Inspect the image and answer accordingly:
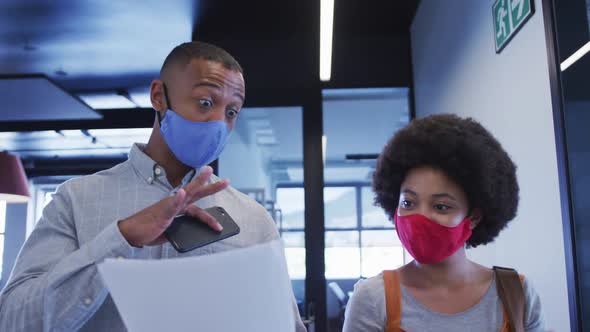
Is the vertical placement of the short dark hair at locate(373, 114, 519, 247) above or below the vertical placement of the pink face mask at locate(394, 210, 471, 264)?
above

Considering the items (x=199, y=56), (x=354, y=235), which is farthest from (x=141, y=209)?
(x=354, y=235)

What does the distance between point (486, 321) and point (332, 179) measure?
10.4 m

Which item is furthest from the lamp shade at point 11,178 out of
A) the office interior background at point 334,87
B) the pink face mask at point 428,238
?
the pink face mask at point 428,238

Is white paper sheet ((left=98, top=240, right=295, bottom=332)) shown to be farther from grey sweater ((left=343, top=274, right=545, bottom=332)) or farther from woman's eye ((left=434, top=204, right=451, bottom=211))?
woman's eye ((left=434, top=204, right=451, bottom=211))

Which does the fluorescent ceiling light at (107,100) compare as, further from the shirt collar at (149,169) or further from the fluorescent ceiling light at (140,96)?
the shirt collar at (149,169)

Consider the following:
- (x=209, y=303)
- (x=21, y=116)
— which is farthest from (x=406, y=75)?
(x=21, y=116)

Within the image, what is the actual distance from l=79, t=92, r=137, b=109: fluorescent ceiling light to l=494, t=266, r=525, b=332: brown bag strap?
5.44m

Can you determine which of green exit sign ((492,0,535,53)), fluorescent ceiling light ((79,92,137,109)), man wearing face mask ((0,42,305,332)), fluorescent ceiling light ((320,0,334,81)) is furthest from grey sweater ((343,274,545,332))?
fluorescent ceiling light ((79,92,137,109))

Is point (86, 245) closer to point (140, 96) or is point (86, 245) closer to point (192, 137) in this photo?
point (192, 137)

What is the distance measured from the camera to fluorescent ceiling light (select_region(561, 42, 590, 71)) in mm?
1368

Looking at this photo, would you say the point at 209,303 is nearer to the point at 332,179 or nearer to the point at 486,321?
the point at 486,321

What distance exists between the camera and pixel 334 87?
12.7 ft

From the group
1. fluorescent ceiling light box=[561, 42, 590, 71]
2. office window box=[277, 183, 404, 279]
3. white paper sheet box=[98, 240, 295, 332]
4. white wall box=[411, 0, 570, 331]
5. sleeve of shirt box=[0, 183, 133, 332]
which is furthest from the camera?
office window box=[277, 183, 404, 279]

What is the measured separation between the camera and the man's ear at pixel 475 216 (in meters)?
1.23
